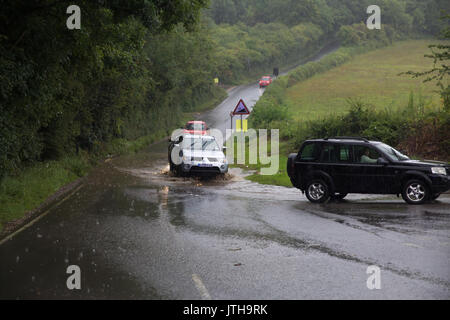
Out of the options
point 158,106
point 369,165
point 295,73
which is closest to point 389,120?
point 369,165

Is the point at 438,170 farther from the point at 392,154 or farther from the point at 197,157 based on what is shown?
the point at 197,157

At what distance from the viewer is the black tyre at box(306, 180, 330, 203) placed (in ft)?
52.7

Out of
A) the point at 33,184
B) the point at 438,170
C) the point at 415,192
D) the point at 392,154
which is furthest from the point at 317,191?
the point at 33,184

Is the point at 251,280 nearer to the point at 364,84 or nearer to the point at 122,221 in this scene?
the point at 122,221

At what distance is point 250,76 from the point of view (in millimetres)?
107250

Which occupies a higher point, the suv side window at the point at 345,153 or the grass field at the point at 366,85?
the grass field at the point at 366,85

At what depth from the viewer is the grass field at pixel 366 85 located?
62.4 metres

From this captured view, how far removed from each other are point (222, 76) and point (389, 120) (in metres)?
Result: 75.9

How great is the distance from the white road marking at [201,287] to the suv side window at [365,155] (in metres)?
8.96

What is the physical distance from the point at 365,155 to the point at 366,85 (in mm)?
63151

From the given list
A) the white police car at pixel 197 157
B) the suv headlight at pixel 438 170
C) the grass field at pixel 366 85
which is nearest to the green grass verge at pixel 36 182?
the white police car at pixel 197 157

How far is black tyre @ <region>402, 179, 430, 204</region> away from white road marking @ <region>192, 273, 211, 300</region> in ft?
29.1

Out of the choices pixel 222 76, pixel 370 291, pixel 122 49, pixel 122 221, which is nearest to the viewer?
pixel 370 291

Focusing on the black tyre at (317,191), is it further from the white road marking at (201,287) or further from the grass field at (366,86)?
the grass field at (366,86)
